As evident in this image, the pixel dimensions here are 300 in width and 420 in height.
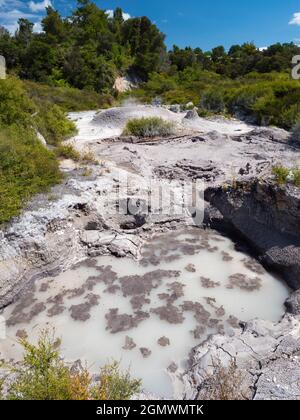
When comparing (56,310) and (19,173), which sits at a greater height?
(19,173)

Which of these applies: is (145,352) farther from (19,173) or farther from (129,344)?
(19,173)

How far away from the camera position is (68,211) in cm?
768

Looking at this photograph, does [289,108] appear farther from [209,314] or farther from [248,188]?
[209,314]

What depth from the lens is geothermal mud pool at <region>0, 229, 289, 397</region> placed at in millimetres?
5137

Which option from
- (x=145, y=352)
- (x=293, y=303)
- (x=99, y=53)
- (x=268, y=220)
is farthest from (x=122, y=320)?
(x=99, y=53)

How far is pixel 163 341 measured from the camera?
5.34 m

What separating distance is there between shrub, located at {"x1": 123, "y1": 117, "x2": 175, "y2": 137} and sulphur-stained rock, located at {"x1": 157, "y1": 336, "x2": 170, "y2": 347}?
1022 cm

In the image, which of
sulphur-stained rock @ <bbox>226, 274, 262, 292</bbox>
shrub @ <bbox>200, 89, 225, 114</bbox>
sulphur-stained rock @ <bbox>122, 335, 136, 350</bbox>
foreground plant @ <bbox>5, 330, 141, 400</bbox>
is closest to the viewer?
foreground plant @ <bbox>5, 330, 141, 400</bbox>

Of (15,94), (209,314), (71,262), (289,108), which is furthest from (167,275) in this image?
(289,108)

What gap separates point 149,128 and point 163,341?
1065 cm

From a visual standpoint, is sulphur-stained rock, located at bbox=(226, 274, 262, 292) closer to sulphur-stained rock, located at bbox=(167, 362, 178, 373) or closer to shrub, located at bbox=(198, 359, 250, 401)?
sulphur-stained rock, located at bbox=(167, 362, 178, 373)

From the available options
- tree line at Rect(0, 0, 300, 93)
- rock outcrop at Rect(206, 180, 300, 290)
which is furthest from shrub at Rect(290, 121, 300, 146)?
tree line at Rect(0, 0, 300, 93)

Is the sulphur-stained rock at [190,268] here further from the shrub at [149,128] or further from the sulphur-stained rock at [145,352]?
the shrub at [149,128]

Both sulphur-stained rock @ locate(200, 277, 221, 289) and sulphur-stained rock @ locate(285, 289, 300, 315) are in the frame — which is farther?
sulphur-stained rock @ locate(200, 277, 221, 289)
